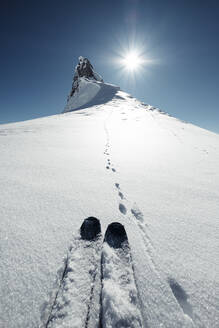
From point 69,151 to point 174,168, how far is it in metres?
3.62

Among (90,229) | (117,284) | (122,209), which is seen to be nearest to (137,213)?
(122,209)

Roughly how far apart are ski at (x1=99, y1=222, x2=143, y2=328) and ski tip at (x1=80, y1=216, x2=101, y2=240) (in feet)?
0.48

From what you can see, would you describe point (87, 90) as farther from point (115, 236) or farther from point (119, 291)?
point (119, 291)

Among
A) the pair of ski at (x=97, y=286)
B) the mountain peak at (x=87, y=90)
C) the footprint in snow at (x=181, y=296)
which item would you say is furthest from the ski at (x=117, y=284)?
the mountain peak at (x=87, y=90)

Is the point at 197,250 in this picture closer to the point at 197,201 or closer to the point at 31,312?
the point at 197,201

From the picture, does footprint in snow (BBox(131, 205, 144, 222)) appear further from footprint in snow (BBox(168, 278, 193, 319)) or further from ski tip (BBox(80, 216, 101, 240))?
footprint in snow (BBox(168, 278, 193, 319))

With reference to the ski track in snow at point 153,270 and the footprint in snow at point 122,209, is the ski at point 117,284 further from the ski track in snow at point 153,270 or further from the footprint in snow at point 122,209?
the footprint in snow at point 122,209

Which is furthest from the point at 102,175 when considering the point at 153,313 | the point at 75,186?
the point at 153,313

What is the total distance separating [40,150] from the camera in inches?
197

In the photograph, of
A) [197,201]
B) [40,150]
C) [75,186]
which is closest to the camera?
[197,201]

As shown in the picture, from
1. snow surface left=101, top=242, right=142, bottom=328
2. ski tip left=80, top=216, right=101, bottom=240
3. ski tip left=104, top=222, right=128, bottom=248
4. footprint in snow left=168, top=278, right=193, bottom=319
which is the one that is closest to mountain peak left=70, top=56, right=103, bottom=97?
ski tip left=80, top=216, right=101, bottom=240

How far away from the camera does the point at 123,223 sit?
222cm

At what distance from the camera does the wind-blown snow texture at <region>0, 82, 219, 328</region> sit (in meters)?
1.31

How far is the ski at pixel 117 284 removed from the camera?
3.86ft
